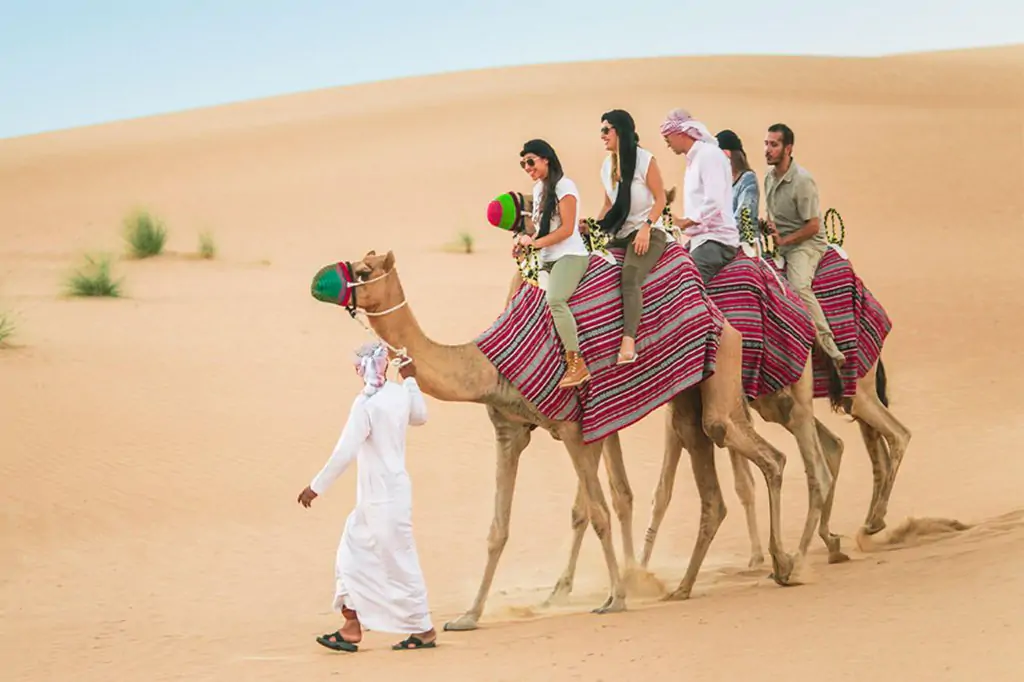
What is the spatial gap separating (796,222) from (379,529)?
15.5ft

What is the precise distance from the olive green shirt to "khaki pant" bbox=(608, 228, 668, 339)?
2244 mm

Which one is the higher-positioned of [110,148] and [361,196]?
[110,148]

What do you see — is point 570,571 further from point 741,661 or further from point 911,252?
point 911,252

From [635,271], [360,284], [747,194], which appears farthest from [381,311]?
[747,194]

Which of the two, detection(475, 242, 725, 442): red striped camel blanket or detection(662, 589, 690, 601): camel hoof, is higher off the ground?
detection(475, 242, 725, 442): red striped camel blanket

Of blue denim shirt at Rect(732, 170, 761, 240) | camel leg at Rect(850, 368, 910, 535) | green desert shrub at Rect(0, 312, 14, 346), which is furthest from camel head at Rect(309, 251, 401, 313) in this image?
green desert shrub at Rect(0, 312, 14, 346)

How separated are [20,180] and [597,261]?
3434 centimetres

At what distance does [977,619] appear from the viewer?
7922 mm

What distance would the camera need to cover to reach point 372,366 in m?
8.45

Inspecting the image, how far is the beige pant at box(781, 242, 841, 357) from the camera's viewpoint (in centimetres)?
1116

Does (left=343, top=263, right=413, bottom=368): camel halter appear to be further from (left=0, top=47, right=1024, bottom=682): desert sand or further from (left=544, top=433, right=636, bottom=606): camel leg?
(left=544, top=433, right=636, bottom=606): camel leg

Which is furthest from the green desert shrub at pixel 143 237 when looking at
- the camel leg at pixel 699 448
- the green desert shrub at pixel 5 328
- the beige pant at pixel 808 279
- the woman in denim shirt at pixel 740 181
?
the camel leg at pixel 699 448

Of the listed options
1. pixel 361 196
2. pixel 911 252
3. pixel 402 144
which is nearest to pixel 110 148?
pixel 402 144

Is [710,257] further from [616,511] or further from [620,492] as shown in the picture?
[616,511]
